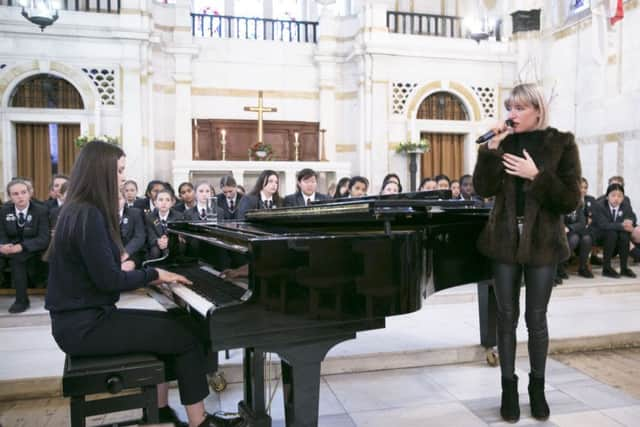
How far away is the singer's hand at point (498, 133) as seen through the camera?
8.16 feet

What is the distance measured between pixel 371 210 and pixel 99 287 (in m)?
1.16

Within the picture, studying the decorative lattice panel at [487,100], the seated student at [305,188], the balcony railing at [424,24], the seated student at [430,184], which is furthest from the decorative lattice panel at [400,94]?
the seated student at [305,188]

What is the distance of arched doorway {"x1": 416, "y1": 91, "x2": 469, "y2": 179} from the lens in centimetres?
1086

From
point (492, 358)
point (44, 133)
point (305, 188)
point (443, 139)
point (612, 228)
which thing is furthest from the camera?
point (443, 139)

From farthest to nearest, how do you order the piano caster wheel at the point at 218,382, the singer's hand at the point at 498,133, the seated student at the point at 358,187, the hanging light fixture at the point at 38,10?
the hanging light fixture at the point at 38,10
the seated student at the point at 358,187
the piano caster wheel at the point at 218,382
the singer's hand at the point at 498,133

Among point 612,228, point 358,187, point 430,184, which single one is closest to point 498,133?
point 358,187

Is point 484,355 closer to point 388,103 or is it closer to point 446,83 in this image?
point 388,103

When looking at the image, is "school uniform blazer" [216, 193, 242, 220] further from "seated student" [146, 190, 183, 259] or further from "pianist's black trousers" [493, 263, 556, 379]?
"pianist's black trousers" [493, 263, 556, 379]

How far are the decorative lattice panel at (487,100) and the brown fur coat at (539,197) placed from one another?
8.94 m

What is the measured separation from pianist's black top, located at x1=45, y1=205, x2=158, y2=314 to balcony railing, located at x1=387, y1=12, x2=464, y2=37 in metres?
10.1

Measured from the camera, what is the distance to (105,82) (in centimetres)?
925

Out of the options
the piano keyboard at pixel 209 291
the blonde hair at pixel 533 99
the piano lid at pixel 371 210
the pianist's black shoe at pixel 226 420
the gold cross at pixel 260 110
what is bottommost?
the pianist's black shoe at pixel 226 420

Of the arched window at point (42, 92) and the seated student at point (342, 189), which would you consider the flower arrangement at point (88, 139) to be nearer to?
the arched window at point (42, 92)

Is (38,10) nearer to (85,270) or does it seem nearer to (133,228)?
(133,228)
